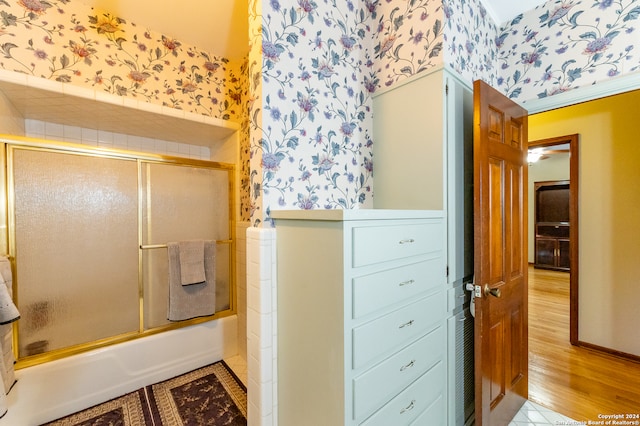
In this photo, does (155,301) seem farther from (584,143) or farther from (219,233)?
(584,143)

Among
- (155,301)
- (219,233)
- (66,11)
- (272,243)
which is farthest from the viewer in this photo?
(219,233)

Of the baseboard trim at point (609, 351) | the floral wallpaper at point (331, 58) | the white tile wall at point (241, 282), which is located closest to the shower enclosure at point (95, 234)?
the white tile wall at point (241, 282)

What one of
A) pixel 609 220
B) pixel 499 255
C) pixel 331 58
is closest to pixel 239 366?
pixel 499 255

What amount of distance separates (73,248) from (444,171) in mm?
2274

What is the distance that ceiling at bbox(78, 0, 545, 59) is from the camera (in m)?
1.73

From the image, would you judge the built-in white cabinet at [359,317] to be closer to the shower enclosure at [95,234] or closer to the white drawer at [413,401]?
the white drawer at [413,401]

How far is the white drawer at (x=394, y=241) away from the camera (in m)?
0.94

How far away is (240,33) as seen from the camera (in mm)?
2049

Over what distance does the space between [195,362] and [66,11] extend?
101 inches

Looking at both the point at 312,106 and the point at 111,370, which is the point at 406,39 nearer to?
the point at 312,106

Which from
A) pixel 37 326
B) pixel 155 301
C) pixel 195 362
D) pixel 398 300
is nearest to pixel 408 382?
pixel 398 300

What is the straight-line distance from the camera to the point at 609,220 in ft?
7.66

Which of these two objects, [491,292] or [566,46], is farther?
[566,46]

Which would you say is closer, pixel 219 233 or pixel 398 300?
pixel 398 300
